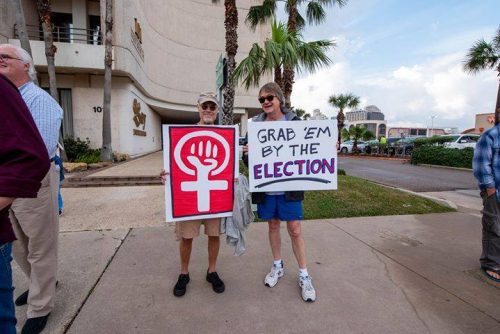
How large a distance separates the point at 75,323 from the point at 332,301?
213cm

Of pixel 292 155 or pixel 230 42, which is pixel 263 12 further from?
pixel 292 155

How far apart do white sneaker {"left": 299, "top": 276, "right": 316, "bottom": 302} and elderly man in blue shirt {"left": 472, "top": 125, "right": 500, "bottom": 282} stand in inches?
80.5

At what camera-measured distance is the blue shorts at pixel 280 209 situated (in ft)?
8.87

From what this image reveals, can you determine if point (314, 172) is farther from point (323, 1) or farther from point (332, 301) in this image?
point (323, 1)

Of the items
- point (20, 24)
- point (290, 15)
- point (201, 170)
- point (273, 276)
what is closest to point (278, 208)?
point (273, 276)

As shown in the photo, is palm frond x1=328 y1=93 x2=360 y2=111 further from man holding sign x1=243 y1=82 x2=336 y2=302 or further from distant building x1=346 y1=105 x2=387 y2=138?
distant building x1=346 y1=105 x2=387 y2=138

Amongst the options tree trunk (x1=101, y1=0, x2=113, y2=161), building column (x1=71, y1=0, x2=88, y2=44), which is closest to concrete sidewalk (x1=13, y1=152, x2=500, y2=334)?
tree trunk (x1=101, y1=0, x2=113, y2=161)

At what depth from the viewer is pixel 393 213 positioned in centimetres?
545

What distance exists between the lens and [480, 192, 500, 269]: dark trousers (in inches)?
117

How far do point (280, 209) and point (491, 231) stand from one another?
2337mm

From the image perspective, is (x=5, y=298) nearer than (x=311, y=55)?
Yes

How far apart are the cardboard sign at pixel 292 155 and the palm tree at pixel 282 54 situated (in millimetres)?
5090

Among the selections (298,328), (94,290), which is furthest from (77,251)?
(298,328)

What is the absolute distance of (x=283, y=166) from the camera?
110 inches
